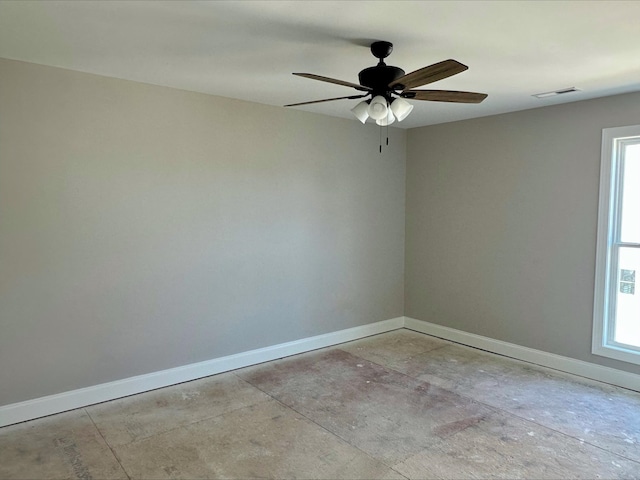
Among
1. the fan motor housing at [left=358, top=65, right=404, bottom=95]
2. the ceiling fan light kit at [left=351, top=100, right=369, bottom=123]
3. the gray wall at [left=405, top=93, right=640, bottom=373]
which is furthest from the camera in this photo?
the gray wall at [left=405, top=93, right=640, bottom=373]

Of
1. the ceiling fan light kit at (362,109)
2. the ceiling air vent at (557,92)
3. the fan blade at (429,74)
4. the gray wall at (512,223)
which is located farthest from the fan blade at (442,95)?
the gray wall at (512,223)

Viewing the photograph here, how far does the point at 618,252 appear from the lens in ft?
12.6

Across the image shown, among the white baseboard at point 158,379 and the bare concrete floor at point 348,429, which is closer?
the bare concrete floor at point 348,429

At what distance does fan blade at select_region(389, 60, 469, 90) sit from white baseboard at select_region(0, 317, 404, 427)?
2.92m

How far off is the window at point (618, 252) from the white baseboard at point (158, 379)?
245cm

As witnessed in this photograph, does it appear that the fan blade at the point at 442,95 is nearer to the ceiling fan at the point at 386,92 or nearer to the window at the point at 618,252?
the ceiling fan at the point at 386,92

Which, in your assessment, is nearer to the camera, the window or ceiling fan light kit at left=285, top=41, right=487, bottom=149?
ceiling fan light kit at left=285, top=41, right=487, bottom=149

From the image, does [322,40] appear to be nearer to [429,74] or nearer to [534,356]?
[429,74]

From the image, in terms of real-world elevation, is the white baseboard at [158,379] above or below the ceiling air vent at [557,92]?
below

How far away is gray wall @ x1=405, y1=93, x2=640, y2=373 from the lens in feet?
→ 13.0

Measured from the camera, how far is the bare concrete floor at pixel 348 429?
2598 mm

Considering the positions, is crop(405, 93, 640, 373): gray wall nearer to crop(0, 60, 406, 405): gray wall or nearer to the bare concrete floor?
the bare concrete floor

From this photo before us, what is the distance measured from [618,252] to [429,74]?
2.83m

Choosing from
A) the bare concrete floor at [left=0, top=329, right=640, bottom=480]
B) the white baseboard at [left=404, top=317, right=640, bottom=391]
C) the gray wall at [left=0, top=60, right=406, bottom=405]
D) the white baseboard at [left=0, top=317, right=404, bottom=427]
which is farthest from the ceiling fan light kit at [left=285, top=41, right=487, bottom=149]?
the white baseboard at [left=404, top=317, right=640, bottom=391]
